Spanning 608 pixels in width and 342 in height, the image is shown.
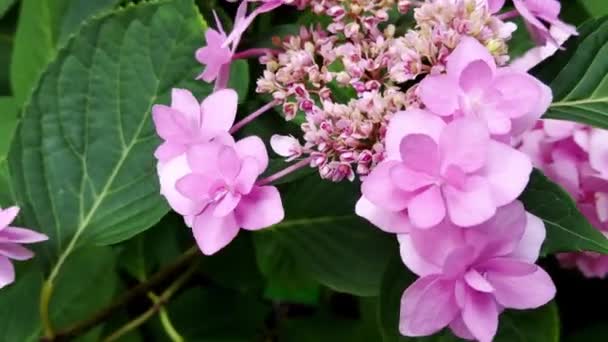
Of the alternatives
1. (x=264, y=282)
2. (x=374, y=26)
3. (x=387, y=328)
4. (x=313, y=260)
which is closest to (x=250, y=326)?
(x=264, y=282)

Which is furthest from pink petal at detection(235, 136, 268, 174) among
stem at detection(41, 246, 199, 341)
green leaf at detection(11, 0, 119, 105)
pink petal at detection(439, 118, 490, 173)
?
green leaf at detection(11, 0, 119, 105)

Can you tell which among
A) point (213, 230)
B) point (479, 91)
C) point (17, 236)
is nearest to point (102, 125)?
point (17, 236)

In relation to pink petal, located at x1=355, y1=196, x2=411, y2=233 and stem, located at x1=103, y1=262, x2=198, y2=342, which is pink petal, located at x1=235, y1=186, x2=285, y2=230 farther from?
stem, located at x1=103, y1=262, x2=198, y2=342

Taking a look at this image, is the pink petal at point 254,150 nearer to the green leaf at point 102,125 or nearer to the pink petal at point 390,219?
the pink petal at point 390,219

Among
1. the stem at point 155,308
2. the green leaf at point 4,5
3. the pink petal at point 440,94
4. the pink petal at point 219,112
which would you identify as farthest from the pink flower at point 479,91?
the green leaf at point 4,5

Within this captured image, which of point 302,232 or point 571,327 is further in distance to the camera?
point 571,327

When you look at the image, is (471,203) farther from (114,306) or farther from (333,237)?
(114,306)

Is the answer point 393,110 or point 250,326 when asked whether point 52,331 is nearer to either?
point 250,326

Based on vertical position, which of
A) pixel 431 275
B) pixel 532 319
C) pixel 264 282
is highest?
pixel 431 275
